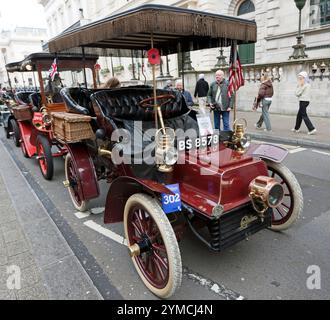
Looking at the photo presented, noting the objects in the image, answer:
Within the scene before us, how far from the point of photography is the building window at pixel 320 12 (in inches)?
501

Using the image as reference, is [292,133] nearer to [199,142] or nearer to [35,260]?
[199,142]

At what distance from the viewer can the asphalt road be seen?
7.94ft

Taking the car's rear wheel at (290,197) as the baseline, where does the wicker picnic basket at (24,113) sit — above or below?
above

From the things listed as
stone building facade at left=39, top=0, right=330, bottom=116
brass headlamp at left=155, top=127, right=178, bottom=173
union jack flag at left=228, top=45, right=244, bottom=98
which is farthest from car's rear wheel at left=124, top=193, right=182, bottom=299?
Result: stone building facade at left=39, top=0, right=330, bottom=116

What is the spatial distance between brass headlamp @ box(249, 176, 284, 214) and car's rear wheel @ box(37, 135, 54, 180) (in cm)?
382

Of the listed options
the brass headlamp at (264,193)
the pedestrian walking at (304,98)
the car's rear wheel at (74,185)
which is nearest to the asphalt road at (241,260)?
the car's rear wheel at (74,185)

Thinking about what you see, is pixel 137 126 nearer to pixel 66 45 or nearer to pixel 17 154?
pixel 66 45

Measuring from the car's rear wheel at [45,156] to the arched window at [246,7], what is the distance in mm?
15003

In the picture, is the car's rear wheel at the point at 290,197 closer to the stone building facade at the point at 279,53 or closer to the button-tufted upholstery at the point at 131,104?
the button-tufted upholstery at the point at 131,104

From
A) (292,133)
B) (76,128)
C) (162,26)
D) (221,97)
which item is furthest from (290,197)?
(292,133)

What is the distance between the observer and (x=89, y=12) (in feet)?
106

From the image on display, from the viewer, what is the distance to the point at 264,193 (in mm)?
2348

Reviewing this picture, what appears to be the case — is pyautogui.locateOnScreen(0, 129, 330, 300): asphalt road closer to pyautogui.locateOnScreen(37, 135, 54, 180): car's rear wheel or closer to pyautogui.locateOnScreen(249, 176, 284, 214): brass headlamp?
pyautogui.locateOnScreen(249, 176, 284, 214): brass headlamp
